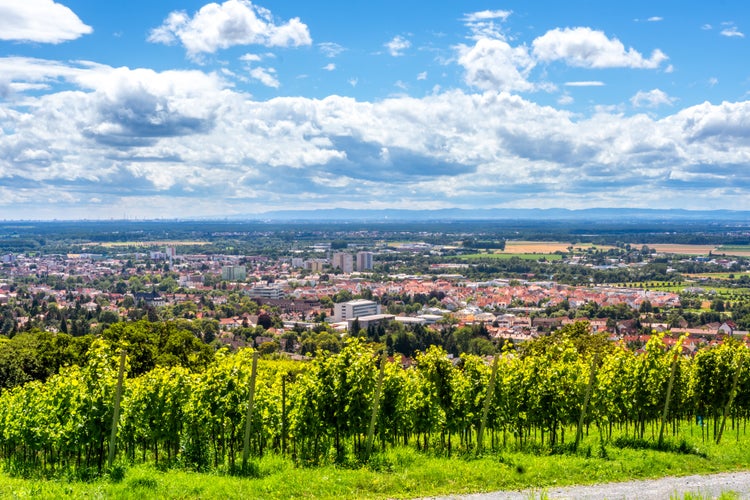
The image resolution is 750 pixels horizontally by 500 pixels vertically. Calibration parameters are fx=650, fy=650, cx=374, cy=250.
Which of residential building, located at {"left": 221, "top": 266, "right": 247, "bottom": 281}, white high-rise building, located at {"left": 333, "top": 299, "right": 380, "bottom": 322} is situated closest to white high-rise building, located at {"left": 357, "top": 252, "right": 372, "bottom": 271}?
residential building, located at {"left": 221, "top": 266, "right": 247, "bottom": 281}

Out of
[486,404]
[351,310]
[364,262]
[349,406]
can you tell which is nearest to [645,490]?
[486,404]

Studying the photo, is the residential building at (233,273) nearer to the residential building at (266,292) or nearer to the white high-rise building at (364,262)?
the residential building at (266,292)

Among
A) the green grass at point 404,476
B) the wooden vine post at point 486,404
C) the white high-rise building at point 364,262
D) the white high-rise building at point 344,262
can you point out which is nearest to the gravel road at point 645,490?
the green grass at point 404,476

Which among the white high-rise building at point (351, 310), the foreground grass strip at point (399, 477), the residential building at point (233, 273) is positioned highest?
the foreground grass strip at point (399, 477)

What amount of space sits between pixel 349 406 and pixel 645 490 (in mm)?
5131

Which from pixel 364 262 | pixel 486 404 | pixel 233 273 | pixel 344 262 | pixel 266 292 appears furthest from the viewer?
pixel 364 262

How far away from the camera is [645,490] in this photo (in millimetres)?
10039

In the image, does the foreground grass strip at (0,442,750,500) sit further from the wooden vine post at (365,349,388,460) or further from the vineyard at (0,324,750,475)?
the vineyard at (0,324,750,475)

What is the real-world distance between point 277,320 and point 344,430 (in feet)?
248

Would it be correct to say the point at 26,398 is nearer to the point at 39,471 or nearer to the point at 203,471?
the point at 39,471

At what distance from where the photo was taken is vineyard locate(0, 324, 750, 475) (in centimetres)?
1168

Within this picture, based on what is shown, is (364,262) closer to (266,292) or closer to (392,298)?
(266,292)

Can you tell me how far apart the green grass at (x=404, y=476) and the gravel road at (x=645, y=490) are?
0.93 ft

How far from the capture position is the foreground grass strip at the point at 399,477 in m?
9.84
